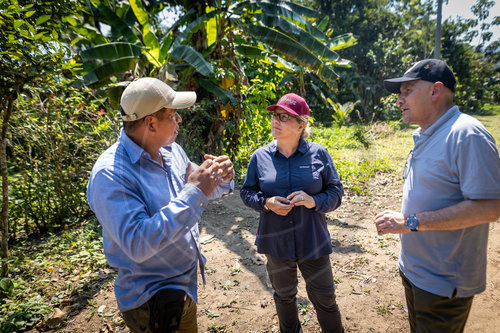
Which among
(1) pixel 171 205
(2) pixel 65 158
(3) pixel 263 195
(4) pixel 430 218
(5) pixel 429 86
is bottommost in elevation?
Answer: (4) pixel 430 218

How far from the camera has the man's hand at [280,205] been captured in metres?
2.11

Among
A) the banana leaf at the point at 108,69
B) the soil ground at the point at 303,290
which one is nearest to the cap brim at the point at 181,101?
the soil ground at the point at 303,290

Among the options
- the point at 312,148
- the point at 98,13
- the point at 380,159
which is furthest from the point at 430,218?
the point at 98,13

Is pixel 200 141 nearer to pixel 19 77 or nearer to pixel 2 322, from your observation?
pixel 19 77

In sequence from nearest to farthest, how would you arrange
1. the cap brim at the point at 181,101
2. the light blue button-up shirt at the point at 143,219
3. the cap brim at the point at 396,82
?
the light blue button-up shirt at the point at 143,219
the cap brim at the point at 181,101
the cap brim at the point at 396,82

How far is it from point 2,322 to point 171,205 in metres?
2.77

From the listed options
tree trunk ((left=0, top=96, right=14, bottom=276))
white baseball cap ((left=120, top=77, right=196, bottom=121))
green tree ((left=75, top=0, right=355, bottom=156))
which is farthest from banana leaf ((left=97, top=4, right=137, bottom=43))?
white baseball cap ((left=120, top=77, right=196, bottom=121))

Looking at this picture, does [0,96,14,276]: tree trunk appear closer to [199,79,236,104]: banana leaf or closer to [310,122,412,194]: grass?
[199,79,236,104]: banana leaf

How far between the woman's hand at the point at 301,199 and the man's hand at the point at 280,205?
4cm

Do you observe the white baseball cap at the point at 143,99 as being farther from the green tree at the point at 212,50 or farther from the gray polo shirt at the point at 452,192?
the green tree at the point at 212,50

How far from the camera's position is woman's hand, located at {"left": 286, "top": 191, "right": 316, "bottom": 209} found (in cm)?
211

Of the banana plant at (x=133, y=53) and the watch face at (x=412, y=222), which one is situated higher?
the banana plant at (x=133, y=53)

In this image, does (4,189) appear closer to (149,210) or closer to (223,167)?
(149,210)

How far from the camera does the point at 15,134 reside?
4.24 meters
